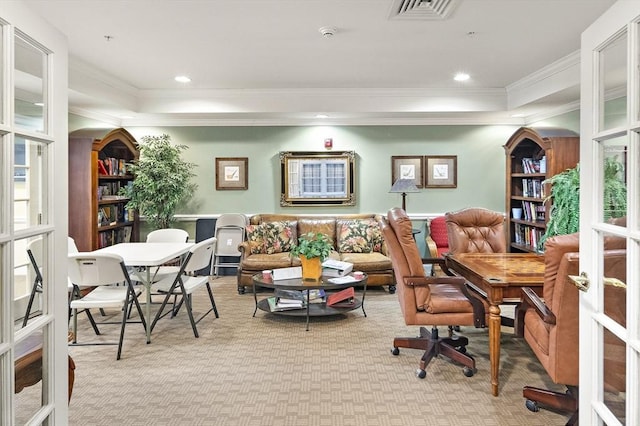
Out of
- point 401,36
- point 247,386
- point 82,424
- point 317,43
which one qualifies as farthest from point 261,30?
point 82,424

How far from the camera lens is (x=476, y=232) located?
4.15 metres

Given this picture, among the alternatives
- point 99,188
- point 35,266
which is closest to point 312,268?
point 35,266

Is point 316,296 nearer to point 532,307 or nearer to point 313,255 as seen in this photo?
point 313,255

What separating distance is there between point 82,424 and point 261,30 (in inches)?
118

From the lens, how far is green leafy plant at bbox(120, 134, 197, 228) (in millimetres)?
5957

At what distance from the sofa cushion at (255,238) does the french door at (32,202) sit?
14.0 ft

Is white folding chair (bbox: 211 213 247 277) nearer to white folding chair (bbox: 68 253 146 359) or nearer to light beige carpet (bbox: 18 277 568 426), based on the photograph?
light beige carpet (bbox: 18 277 568 426)

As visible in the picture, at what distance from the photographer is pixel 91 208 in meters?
5.12

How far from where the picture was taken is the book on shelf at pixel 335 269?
435cm

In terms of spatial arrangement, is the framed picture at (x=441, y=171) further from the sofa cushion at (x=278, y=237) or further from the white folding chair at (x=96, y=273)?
the white folding chair at (x=96, y=273)

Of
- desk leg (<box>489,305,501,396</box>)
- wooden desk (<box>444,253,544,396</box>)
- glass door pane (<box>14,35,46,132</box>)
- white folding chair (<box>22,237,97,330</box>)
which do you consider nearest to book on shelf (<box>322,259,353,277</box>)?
wooden desk (<box>444,253,544,396</box>)

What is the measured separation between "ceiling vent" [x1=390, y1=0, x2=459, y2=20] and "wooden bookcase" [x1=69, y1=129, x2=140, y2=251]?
3744mm

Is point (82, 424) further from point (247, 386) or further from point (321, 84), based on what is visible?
point (321, 84)

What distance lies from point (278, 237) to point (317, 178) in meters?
1.22
